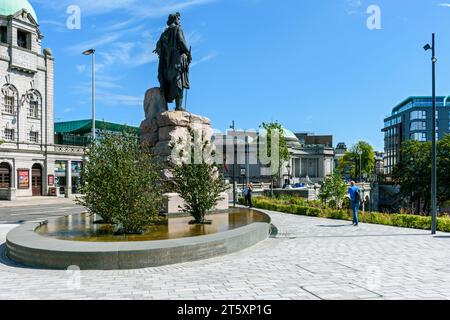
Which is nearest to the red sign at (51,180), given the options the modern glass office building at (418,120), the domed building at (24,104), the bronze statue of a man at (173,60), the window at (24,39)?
the domed building at (24,104)

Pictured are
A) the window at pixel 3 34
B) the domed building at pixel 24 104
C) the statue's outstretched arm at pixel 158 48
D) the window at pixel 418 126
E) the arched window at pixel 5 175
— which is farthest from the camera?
the window at pixel 418 126

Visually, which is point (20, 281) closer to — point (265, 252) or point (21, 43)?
point (265, 252)

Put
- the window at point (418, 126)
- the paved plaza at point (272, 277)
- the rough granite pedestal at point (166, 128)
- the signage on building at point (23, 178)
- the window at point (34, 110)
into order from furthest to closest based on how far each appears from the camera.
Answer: the window at point (418, 126)
the window at point (34, 110)
the signage on building at point (23, 178)
the rough granite pedestal at point (166, 128)
the paved plaza at point (272, 277)

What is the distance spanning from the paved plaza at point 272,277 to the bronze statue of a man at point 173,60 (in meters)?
8.91

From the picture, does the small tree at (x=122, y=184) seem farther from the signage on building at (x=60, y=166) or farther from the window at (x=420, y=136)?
the window at (x=420, y=136)

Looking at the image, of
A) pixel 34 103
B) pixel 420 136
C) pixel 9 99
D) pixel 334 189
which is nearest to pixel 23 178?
pixel 9 99

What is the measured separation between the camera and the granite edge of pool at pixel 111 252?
837 centimetres

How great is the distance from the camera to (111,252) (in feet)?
27.5

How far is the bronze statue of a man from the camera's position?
17422mm

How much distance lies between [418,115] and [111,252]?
108699 millimetres

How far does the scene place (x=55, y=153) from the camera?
5084 centimetres

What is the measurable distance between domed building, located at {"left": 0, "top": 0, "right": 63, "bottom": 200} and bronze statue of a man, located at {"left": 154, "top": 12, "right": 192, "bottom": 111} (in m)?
33.0
